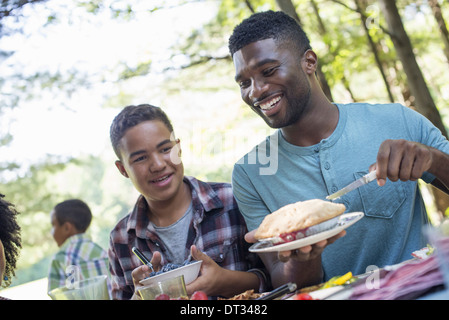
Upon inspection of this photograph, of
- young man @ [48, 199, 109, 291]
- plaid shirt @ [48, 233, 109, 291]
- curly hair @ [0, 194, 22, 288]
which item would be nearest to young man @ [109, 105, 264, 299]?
curly hair @ [0, 194, 22, 288]

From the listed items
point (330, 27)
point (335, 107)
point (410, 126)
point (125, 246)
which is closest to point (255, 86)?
point (335, 107)

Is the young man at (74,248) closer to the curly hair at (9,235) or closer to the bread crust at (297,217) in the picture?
the curly hair at (9,235)

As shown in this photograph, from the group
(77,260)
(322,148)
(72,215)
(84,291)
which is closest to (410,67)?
(322,148)

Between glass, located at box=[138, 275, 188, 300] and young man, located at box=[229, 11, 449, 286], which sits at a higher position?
young man, located at box=[229, 11, 449, 286]

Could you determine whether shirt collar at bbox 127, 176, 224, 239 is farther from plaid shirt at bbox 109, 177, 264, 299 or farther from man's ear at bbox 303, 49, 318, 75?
man's ear at bbox 303, 49, 318, 75

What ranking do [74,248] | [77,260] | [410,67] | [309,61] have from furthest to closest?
[74,248]
[77,260]
[410,67]
[309,61]

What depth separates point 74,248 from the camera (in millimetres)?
4871

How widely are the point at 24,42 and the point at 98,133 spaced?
312 cm

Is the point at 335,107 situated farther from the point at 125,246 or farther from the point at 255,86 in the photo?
the point at 125,246

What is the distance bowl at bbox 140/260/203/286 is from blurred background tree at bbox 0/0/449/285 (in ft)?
6.97

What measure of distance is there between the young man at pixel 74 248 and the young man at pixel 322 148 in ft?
9.67

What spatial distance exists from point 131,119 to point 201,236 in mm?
727

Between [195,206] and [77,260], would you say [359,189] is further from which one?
[77,260]

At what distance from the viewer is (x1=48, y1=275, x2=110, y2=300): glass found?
1726 mm
